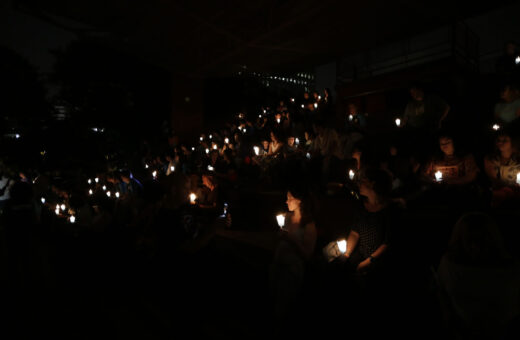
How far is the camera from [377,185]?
2.80 m

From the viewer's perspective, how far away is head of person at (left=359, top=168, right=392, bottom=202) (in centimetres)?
280

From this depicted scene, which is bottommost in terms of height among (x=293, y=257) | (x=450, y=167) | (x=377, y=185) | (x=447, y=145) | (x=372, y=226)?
(x=293, y=257)

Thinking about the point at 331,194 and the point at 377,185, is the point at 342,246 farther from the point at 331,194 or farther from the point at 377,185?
the point at 331,194

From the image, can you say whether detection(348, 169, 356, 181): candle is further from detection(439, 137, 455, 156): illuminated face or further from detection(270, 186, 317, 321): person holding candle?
detection(270, 186, 317, 321): person holding candle

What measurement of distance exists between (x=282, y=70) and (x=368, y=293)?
1248 centimetres

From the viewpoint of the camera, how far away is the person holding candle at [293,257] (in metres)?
2.78

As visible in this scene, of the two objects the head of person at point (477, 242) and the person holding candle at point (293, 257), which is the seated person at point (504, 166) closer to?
the head of person at point (477, 242)

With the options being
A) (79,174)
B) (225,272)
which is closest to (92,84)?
(79,174)

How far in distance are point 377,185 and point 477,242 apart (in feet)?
3.11

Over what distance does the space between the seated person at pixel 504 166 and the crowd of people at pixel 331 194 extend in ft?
0.05

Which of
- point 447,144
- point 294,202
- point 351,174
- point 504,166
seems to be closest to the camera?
point 294,202

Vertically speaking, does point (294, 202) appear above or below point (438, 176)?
below

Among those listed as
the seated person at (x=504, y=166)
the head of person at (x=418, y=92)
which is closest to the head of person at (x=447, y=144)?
the seated person at (x=504, y=166)

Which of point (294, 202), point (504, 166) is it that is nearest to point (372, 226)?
point (294, 202)
